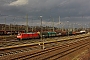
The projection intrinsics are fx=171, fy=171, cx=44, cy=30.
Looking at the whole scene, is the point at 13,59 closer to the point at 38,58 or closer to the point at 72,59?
the point at 38,58

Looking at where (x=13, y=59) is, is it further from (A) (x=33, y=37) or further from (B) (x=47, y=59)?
(A) (x=33, y=37)

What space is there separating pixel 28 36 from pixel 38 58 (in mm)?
36179

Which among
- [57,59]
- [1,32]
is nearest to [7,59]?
[57,59]

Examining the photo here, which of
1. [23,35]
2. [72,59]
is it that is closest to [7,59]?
[72,59]

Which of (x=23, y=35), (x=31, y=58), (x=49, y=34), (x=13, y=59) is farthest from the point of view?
(x=49, y=34)

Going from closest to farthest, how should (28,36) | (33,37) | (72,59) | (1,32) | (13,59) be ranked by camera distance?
(13,59)
(72,59)
(28,36)
(33,37)
(1,32)

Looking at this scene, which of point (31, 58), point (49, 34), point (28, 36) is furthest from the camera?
point (49, 34)

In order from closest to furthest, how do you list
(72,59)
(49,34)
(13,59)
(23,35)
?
(13,59) < (72,59) < (23,35) < (49,34)

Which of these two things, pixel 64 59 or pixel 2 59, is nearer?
pixel 2 59

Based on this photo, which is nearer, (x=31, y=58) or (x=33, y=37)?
(x=31, y=58)

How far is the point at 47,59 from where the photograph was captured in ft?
73.3

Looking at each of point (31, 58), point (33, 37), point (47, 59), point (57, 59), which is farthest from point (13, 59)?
point (33, 37)

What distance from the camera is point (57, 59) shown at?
22891mm

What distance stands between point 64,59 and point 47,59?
8.60ft
